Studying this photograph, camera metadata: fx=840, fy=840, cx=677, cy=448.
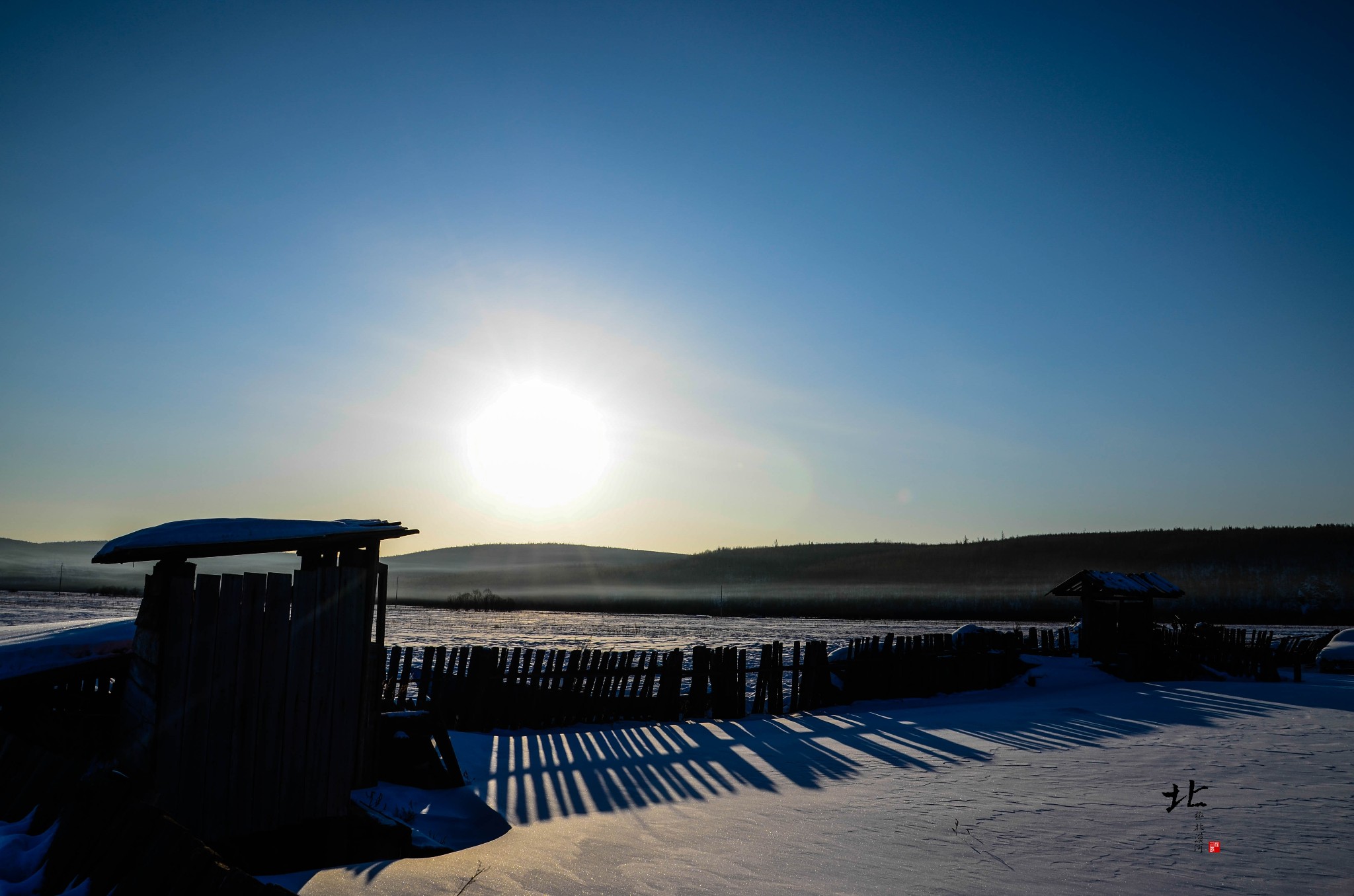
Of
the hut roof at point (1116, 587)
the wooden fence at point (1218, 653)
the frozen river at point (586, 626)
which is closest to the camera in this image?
the wooden fence at point (1218, 653)

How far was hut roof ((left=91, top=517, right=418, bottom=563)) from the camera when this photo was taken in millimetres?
5055

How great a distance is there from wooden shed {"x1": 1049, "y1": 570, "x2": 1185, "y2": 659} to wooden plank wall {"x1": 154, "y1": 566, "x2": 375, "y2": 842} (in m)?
21.9

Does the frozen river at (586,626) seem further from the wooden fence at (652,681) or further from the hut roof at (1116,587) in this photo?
the hut roof at (1116,587)

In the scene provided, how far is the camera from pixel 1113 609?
24.1 m

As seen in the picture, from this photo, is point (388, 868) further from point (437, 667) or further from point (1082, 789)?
point (437, 667)

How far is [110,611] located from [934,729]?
4575cm

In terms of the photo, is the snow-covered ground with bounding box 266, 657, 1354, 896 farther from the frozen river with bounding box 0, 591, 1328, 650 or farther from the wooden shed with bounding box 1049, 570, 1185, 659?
the frozen river with bounding box 0, 591, 1328, 650

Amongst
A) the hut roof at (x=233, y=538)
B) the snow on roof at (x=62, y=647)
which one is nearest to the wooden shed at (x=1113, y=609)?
the hut roof at (x=233, y=538)

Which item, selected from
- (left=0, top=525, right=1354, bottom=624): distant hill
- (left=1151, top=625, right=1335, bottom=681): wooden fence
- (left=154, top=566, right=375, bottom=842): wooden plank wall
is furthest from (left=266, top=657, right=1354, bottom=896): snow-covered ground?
(left=0, top=525, right=1354, bottom=624): distant hill

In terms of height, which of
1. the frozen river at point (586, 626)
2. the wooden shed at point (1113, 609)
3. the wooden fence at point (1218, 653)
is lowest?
the frozen river at point (586, 626)

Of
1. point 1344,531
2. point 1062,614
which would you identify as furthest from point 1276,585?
point 1062,614

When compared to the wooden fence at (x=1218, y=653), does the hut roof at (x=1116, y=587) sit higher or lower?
higher

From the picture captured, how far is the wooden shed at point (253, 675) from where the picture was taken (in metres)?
5.09

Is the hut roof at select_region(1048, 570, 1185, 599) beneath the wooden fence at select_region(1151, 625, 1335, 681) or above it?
above
